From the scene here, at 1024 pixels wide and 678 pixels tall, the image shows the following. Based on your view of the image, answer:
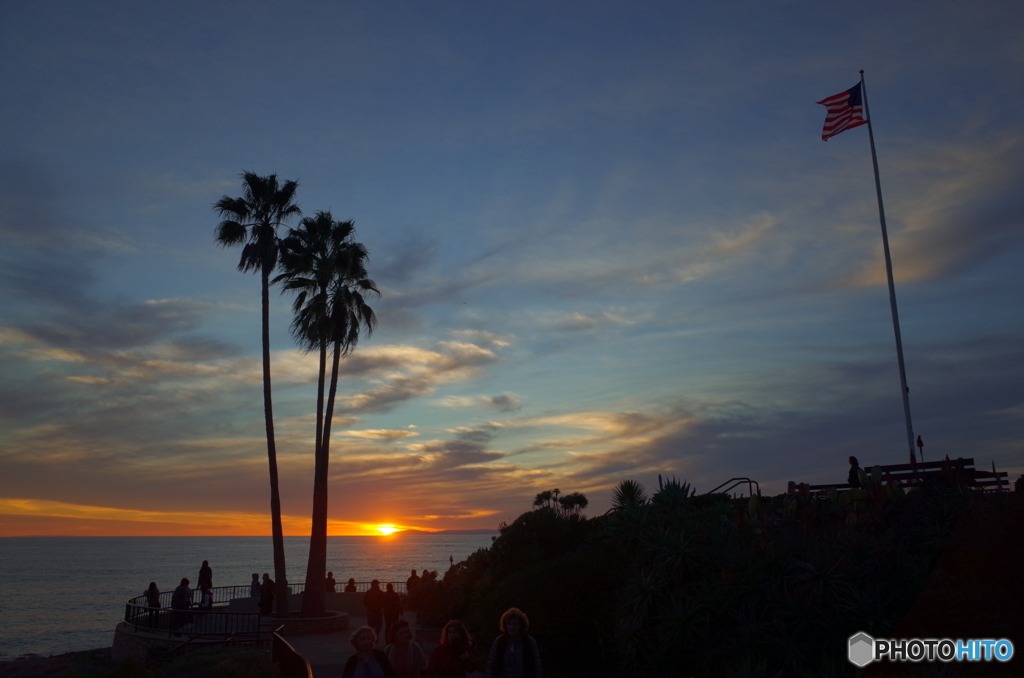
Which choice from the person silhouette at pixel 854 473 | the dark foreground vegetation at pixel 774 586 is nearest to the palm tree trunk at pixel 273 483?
the dark foreground vegetation at pixel 774 586

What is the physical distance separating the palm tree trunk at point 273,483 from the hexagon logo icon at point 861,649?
69.9 ft

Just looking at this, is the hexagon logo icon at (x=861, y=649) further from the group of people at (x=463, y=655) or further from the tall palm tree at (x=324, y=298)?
the tall palm tree at (x=324, y=298)

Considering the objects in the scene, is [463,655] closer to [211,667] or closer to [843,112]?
[211,667]

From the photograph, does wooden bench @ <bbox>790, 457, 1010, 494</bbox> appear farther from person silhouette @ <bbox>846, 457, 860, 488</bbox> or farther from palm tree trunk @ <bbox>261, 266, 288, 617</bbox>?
palm tree trunk @ <bbox>261, 266, 288, 617</bbox>

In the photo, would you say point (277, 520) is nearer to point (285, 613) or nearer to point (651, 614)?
point (285, 613)

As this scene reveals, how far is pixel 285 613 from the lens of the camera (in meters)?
Answer: 26.1

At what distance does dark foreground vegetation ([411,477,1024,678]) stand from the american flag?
13.2 metres

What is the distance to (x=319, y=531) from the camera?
91.7 feet

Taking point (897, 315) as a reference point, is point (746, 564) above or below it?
below

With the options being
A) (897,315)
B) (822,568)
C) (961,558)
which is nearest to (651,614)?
(822,568)

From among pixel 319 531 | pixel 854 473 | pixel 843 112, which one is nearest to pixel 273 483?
pixel 319 531

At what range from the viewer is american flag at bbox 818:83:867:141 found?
2367cm

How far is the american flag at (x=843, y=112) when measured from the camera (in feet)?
77.7

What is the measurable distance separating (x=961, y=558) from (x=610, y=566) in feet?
19.5
